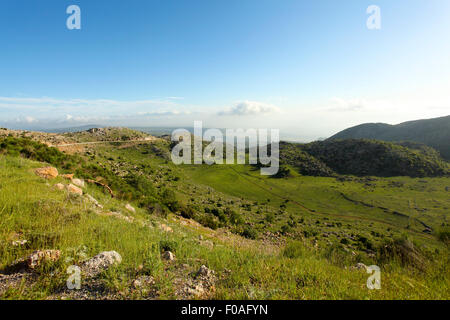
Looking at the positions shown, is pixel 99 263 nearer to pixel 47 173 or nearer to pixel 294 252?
pixel 294 252

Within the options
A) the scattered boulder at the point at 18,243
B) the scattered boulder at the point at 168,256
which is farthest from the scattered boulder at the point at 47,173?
the scattered boulder at the point at 168,256

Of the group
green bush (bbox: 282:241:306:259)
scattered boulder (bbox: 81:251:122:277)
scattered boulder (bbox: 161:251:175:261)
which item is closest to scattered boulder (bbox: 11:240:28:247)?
scattered boulder (bbox: 81:251:122:277)

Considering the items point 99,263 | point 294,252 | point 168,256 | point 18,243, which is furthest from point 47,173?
point 294,252

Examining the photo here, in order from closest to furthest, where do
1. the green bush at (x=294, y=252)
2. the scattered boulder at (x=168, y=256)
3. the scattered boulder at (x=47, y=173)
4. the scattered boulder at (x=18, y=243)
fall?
1. the scattered boulder at (x=18, y=243)
2. the scattered boulder at (x=168, y=256)
3. the green bush at (x=294, y=252)
4. the scattered boulder at (x=47, y=173)

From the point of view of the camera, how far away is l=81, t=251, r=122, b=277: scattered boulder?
118 inches

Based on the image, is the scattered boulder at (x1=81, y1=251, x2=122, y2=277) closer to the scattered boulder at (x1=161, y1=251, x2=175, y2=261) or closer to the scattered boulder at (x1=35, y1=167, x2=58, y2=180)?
the scattered boulder at (x1=161, y1=251, x2=175, y2=261)

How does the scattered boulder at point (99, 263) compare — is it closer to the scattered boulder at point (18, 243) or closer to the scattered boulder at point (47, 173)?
the scattered boulder at point (18, 243)

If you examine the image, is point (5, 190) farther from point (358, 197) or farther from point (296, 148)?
point (296, 148)

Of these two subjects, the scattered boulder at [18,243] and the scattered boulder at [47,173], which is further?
the scattered boulder at [47,173]

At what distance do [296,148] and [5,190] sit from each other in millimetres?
170099

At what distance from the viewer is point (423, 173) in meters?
110

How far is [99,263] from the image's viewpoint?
316 centimetres

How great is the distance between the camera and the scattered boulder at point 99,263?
9.86 feet

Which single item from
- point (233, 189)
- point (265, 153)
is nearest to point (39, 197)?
point (233, 189)
